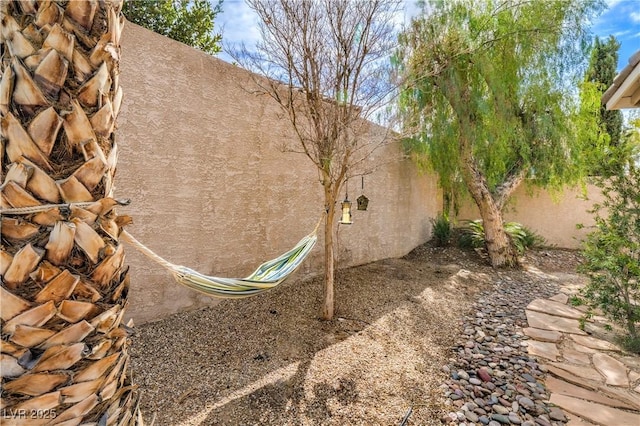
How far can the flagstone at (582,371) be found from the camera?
8.47 ft

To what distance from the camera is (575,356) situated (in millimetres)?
2914

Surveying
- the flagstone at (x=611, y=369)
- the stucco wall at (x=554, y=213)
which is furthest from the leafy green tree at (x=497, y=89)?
the flagstone at (x=611, y=369)

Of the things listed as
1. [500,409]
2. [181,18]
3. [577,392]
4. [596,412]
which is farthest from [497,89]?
[181,18]

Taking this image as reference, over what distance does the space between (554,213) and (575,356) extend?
594 centimetres

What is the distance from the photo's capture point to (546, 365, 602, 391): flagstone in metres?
2.46

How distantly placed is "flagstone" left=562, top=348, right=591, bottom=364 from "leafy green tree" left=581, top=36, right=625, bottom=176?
1.82 meters

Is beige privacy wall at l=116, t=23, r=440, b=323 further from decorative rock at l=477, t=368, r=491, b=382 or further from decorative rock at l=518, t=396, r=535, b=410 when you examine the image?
decorative rock at l=518, t=396, r=535, b=410

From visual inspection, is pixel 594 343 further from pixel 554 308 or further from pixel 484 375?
pixel 484 375

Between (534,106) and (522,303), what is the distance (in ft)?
11.5

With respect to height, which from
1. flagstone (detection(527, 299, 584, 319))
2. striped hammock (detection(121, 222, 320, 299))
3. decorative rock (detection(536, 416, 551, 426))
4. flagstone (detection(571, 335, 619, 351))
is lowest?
decorative rock (detection(536, 416, 551, 426))

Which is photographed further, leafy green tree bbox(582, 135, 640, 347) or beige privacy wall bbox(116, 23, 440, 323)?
leafy green tree bbox(582, 135, 640, 347)

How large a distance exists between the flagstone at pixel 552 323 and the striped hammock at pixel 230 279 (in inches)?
114

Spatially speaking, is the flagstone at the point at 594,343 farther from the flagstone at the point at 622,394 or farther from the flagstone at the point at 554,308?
the flagstone at the point at 622,394

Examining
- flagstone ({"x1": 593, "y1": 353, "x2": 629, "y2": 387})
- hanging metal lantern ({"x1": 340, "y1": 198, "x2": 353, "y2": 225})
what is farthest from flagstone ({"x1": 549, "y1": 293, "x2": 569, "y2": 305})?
hanging metal lantern ({"x1": 340, "y1": 198, "x2": 353, "y2": 225})
